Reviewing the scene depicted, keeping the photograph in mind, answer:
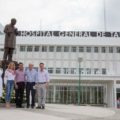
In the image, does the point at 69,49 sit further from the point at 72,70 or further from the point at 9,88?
the point at 9,88

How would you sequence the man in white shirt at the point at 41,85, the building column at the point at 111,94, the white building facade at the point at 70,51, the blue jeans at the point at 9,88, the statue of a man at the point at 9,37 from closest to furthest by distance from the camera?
the blue jeans at the point at 9,88 < the man in white shirt at the point at 41,85 < the statue of a man at the point at 9,37 < the building column at the point at 111,94 < the white building facade at the point at 70,51

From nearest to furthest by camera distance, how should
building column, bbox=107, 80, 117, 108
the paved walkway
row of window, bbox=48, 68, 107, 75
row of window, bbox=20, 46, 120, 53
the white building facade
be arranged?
the paved walkway < building column, bbox=107, 80, 117, 108 < row of window, bbox=48, 68, 107, 75 < the white building facade < row of window, bbox=20, 46, 120, 53

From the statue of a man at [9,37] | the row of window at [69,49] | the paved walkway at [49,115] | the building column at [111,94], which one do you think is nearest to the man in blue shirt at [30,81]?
the paved walkway at [49,115]

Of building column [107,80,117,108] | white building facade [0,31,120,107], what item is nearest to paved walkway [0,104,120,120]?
building column [107,80,117,108]

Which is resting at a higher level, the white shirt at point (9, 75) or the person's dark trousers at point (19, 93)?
the white shirt at point (9, 75)

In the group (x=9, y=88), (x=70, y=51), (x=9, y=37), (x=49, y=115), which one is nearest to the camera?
(x=49, y=115)

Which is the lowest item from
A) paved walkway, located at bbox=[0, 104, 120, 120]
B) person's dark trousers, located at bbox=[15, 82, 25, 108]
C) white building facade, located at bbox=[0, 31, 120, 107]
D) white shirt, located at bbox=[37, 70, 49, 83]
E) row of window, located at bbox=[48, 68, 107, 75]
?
paved walkway, located at bbox=[0, 104, 120, 120]

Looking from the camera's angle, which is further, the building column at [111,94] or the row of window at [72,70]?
the row of window at [72,70]

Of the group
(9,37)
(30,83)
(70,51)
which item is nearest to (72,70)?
(70,51)

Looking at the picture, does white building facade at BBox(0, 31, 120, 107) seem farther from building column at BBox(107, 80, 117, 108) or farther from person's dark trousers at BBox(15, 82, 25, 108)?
person's dark trousers at BBox(15, 82, 25, 108)

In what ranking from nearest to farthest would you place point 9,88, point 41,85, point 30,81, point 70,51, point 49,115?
point 49,115 < point 9,88 < point 30,81 < point 41,85 < point 70,51

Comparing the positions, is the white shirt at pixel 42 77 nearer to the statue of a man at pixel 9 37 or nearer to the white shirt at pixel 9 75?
the white shirt at pixel 9 75

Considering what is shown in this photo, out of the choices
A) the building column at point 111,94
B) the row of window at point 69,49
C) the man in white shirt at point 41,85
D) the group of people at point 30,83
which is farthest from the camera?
the row of window at point 69,49

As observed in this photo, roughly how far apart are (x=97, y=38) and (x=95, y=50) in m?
1.79
